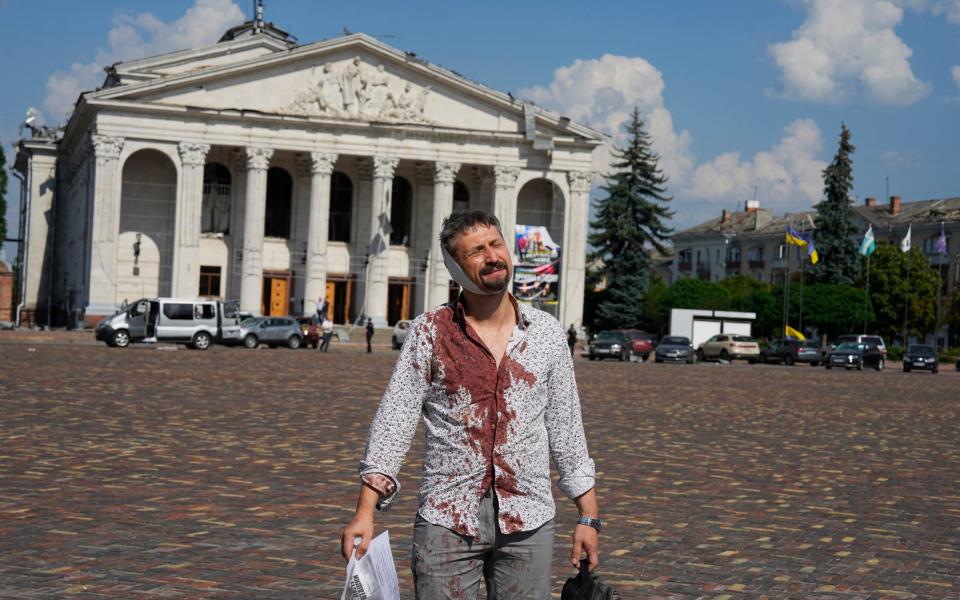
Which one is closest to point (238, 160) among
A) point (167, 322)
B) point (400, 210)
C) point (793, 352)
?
point (400, 210)

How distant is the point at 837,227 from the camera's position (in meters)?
90.7

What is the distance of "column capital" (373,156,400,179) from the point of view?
6638 cm

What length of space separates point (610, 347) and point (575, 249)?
506 inches

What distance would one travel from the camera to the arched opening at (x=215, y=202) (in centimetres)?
6819

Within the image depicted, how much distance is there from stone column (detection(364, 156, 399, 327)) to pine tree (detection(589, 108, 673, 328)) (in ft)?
72.2

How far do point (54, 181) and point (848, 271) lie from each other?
54472 mm

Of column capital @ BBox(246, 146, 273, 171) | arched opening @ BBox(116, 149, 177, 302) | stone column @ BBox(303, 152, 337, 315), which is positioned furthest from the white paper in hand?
arched opening @ BBox(116, 149, 177, 302)

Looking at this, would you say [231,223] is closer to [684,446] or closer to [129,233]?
[129,233]

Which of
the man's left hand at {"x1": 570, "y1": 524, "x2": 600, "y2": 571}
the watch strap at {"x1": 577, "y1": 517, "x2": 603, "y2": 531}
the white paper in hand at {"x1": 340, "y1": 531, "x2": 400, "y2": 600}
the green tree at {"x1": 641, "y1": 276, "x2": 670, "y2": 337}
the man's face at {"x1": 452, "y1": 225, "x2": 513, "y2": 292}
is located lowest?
the white paper in hand at {"x1": 340, "y1": 531, "x2": 400, "y2": 600}

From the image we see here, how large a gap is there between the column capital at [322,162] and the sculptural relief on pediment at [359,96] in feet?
6.44

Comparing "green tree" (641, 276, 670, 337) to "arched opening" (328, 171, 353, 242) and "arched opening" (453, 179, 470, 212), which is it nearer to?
"arched opening" (453, 179, 470, 212)

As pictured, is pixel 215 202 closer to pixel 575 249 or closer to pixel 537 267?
pixel 537 267

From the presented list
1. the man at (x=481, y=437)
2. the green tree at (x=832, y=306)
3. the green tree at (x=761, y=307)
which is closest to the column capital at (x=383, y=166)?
the green tree at (x=832, y=306)

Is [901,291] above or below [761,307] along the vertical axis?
above
